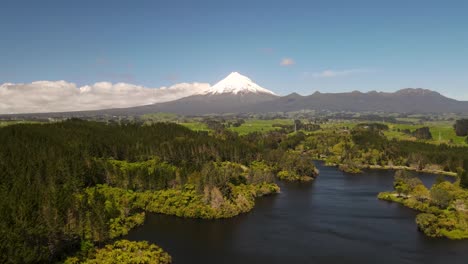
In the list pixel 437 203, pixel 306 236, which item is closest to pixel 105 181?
pixel 306 236

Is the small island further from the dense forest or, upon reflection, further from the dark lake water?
the dense forest

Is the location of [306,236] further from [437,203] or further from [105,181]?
[105,181]

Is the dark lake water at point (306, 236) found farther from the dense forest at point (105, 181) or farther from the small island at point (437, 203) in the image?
the dense forest at point (105, 181)

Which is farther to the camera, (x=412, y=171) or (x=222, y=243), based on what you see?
(x=412, y=171)

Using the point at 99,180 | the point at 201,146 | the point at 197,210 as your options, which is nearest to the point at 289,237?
the point at 197,210

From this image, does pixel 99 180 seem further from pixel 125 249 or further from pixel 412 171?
pixel 412 171

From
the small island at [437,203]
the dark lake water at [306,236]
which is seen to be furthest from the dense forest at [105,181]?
the small island at [437,203]
